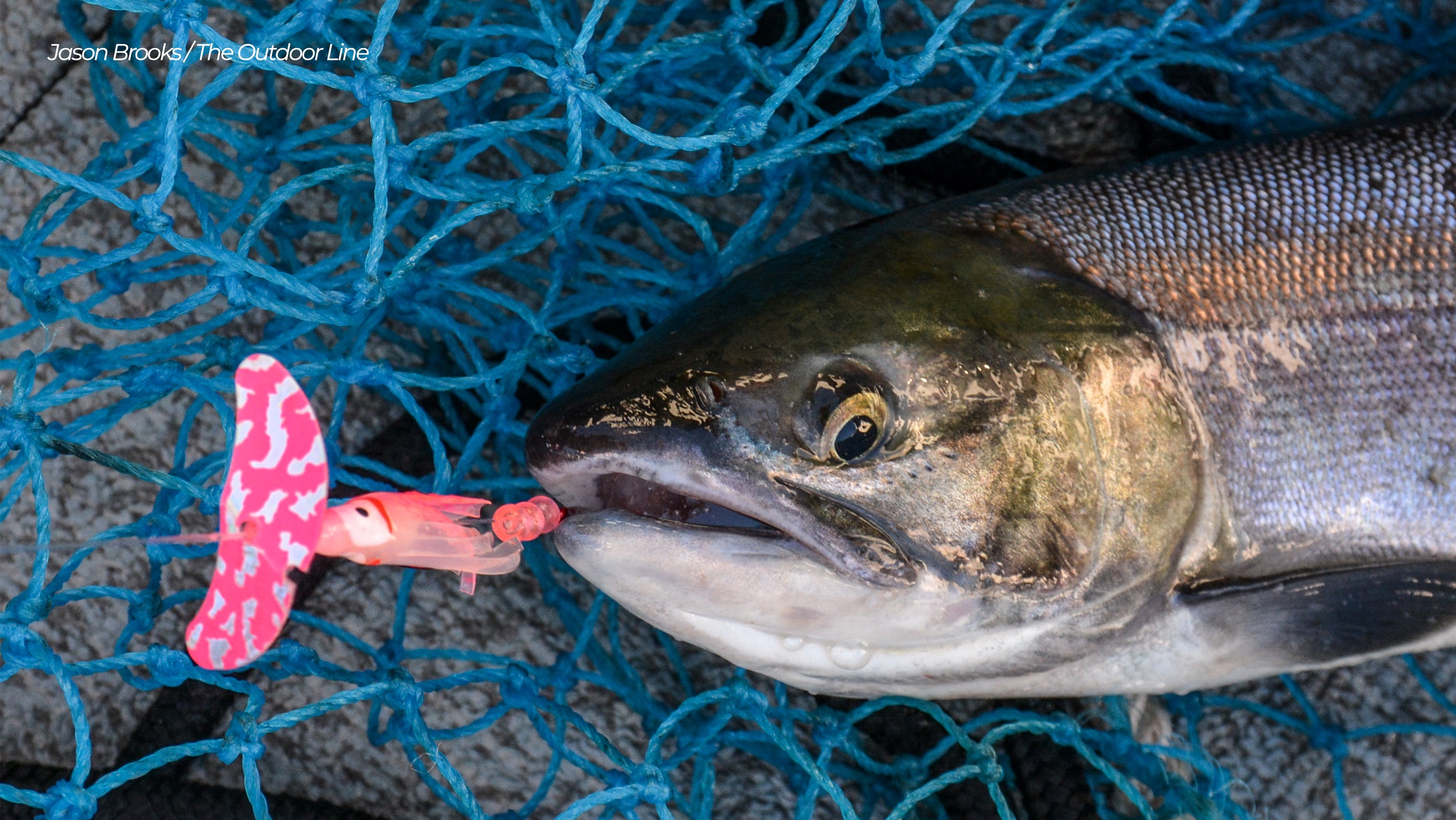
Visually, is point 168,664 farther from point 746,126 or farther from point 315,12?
point 746,126

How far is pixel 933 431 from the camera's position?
1358 mm

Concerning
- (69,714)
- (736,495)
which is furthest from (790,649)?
(69,714)

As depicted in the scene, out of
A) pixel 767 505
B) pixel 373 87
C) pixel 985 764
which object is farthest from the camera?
pixel 985 764

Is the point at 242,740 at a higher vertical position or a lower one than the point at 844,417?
lower

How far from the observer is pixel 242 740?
1.45 metres

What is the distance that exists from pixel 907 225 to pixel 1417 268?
75 cm

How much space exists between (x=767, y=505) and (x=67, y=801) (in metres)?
0.98

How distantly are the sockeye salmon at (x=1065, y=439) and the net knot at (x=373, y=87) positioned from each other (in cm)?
47

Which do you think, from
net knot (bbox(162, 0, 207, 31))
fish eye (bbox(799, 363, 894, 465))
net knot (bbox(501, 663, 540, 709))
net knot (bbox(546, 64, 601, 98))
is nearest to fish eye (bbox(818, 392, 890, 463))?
fish eye (bbox(799, 363, 894, 465))

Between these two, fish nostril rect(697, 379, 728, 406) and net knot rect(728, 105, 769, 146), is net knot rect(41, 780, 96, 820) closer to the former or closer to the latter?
fish nostril rect(697, 379, 728, 406)

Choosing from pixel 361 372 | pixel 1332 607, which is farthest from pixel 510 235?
pixel 1332 607

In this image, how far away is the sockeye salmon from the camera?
1.33 meters

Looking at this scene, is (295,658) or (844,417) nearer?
(844,417)

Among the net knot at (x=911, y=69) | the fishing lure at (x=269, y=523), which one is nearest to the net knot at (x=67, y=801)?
the fishing lure at (x=269, y=523)
